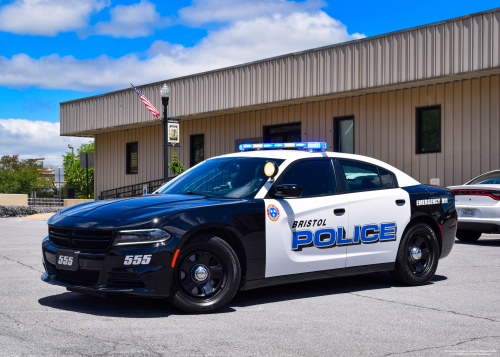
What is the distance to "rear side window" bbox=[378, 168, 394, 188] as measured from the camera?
695 centimetres

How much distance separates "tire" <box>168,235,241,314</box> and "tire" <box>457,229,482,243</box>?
829cm

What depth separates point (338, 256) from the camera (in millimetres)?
6270

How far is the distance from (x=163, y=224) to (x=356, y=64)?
13236 mm

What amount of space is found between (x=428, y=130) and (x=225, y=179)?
1201 centimetres

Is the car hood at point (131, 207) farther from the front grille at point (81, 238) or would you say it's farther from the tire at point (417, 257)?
the tire at point (417, 257)

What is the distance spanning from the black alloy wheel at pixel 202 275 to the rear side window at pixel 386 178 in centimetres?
250

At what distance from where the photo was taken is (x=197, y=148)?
24.9 m

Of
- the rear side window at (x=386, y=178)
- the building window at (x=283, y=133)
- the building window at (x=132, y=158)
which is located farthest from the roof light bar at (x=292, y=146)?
the building window at (x=132, y=158)

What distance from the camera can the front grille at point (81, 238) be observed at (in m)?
5.10

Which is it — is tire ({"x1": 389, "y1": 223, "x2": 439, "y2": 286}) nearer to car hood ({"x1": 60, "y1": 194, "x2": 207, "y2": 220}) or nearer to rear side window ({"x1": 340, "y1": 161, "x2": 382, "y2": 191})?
rear side window ({"x1": 340, "y1": 161, "x2": 382, "y2": 191})

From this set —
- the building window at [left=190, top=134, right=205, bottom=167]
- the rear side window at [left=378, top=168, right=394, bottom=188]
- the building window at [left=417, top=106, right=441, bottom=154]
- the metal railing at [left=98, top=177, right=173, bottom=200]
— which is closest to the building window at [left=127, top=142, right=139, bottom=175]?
the metal railing at [left=98, top=177, right=173, bottom=200]

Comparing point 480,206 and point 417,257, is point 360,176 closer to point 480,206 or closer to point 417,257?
point 417,257

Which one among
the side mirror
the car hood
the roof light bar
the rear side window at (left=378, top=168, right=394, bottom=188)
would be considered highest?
the roof light bar

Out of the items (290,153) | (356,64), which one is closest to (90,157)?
(356,64)
